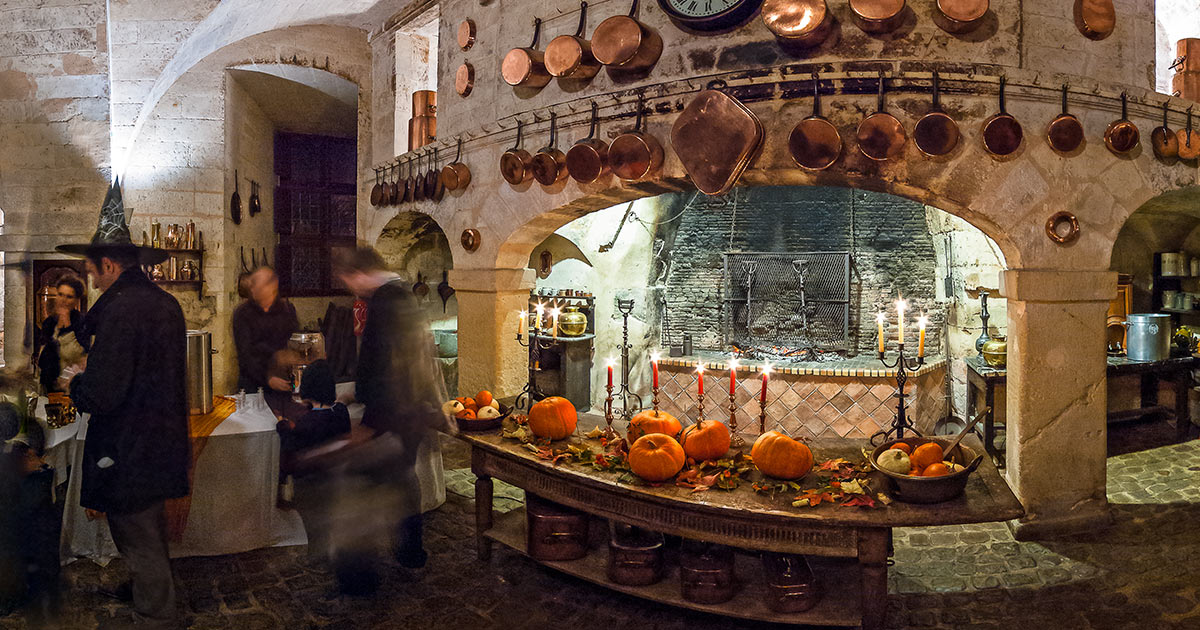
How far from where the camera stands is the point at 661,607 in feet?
9.53

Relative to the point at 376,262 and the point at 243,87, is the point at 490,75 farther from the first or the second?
the point at 243,87

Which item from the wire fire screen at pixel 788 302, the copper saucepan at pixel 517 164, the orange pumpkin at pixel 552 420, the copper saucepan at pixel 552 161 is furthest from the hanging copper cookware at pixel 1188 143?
the copper saucepan at pixel 517 164

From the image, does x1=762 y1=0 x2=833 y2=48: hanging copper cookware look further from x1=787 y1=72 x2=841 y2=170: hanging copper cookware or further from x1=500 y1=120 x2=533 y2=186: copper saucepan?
x1=500 y1=120 x2=533 y2=186: copper saucepan

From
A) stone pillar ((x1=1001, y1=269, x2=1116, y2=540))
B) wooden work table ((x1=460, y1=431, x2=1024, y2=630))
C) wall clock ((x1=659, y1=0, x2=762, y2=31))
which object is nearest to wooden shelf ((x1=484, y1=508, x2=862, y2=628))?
wooden work table ((x1=460, y1=431, x2=1024, y2=630))

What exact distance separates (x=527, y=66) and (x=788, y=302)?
12.6 ft

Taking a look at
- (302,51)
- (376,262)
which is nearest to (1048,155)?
(376,262)

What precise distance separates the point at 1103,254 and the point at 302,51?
23.7 ft

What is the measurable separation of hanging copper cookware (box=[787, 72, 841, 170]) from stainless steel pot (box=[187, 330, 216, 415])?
370 cm

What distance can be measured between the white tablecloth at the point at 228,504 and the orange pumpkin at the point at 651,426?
1.66m

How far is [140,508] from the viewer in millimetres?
2475

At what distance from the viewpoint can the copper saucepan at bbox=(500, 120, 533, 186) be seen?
14.9 feet

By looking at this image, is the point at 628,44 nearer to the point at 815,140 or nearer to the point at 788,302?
the point at 815,140

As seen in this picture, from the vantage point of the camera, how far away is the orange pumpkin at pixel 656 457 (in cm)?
262

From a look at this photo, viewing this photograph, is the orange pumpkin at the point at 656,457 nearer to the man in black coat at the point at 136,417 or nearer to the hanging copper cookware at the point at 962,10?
the man in black coat at the point at 136,417
